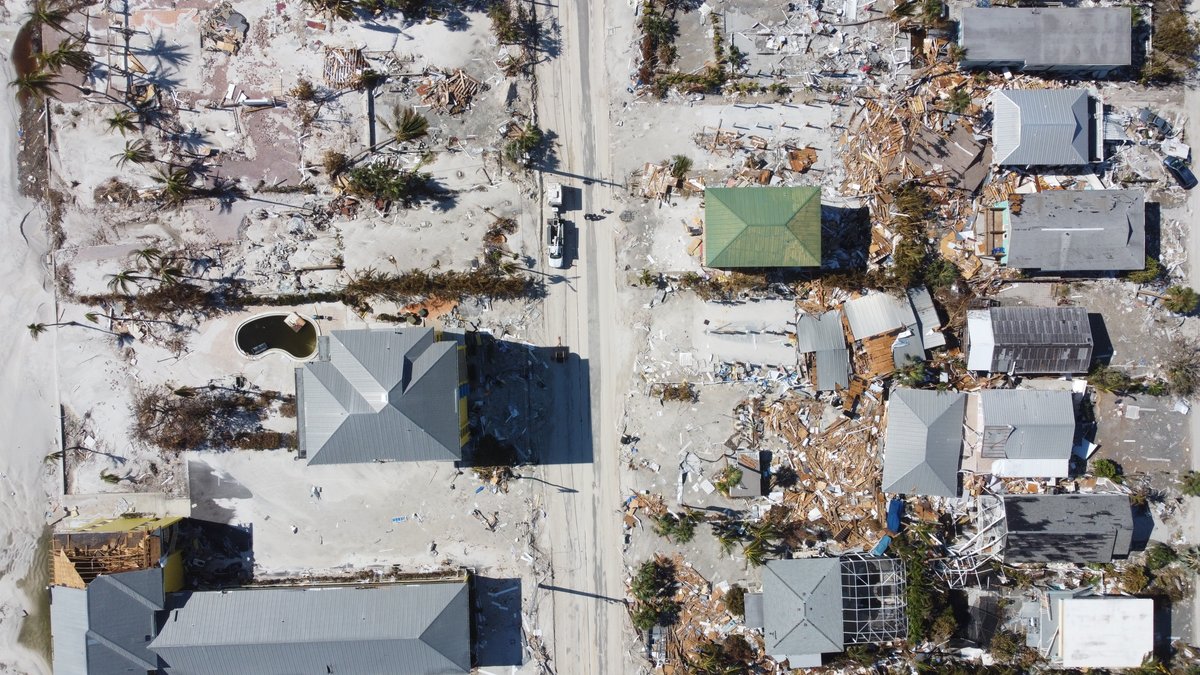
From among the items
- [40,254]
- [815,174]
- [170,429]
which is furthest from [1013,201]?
[40,254]

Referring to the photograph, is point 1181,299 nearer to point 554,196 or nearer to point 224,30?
point 554,196

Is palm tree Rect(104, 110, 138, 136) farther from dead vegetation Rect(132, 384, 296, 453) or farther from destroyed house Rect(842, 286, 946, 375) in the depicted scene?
destroyed house Rect(842, 286, 946, 375)

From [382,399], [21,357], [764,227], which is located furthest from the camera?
[21,357]

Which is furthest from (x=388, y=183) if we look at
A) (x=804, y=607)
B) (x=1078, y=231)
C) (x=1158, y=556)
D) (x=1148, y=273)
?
(x=1158, y=556)

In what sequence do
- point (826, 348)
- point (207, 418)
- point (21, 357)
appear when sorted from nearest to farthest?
point (826, 348) < point (207, 418) < point (21, 357)

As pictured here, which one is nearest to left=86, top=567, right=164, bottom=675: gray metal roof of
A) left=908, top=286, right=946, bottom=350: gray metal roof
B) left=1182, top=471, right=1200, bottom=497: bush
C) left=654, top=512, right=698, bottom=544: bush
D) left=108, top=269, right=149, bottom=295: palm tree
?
left=108, top=269, right=149, bottom=295: palm tree

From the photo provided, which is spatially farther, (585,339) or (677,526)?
(585,339)
